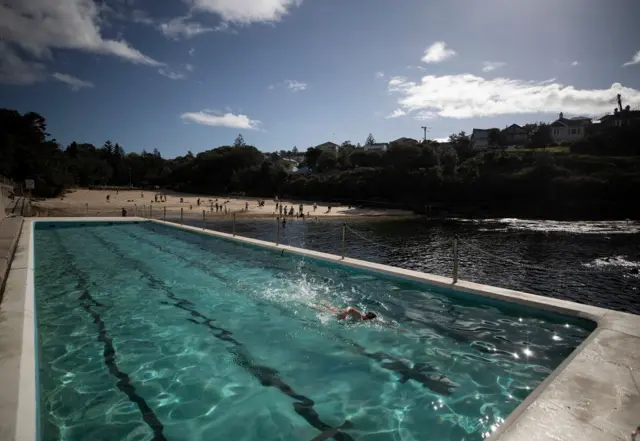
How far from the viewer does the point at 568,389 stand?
11.1 feet

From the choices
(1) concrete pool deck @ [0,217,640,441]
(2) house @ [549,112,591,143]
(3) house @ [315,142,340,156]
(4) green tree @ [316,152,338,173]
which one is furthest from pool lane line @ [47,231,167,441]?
(2) house @ [549,112,591,143]

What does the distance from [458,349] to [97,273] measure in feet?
32.5

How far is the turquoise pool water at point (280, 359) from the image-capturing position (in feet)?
12.2

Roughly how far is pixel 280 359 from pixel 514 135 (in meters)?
94.4

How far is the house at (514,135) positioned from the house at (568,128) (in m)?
6.35

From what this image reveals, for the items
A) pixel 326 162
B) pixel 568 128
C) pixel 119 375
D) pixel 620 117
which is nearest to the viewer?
pixel 119 375

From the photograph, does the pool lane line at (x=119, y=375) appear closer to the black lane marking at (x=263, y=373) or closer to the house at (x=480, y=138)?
the black lane marking at (x=263, y=373)

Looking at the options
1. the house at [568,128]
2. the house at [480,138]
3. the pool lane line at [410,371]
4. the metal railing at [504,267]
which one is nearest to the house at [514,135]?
the house at [480,138]

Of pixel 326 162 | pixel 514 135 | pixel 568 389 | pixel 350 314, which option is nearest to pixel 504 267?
pixel 350 314

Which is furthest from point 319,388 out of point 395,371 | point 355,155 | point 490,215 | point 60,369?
point 355,155

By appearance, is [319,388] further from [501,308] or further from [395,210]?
[395,210]

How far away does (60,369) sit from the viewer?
4.73 m

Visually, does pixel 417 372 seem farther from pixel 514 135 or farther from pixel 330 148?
pixel 330 148

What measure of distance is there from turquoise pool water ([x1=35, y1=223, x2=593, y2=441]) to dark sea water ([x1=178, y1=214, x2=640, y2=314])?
3439 millimetres
